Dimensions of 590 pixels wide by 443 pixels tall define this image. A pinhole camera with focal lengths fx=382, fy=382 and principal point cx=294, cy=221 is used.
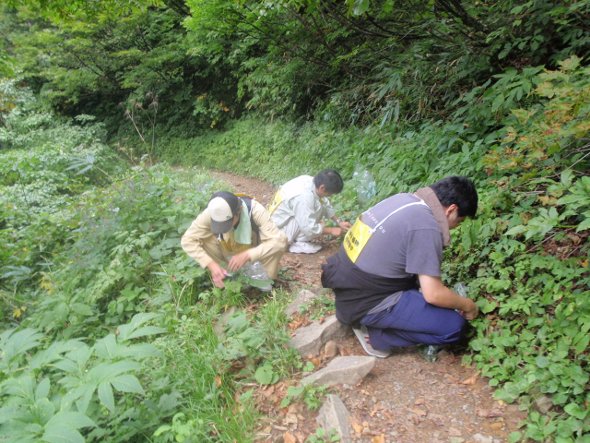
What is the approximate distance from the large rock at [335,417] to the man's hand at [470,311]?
1146 millimetres

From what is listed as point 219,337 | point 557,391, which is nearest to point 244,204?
point 219,337

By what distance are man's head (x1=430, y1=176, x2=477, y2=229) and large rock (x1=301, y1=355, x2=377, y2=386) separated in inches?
46.7

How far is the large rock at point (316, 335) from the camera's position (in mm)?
3037

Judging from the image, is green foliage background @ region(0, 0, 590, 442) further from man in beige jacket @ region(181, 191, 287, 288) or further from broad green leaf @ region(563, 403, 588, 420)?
man in beige jacket @ region(181, 191, 287, 288)

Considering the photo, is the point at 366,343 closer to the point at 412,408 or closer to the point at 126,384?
the point at 412,408

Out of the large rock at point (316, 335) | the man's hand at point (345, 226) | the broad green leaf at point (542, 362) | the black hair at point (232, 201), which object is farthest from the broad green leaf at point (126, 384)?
the man's hand at point (345, 226)

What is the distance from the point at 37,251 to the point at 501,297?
6.17m

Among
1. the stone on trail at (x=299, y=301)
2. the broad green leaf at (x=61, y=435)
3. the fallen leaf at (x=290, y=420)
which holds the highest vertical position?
the broad green leaf at (x=61, y=435)

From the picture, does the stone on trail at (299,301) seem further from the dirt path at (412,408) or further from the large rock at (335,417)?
the large rock at (335,417)

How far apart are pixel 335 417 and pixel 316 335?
809 mm

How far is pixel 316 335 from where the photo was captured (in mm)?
3100

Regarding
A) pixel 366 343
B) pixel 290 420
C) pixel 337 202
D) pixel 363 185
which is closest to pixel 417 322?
pixel 366 343

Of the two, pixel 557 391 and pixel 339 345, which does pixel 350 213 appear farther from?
pixel 557 391

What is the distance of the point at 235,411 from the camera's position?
262 cm
